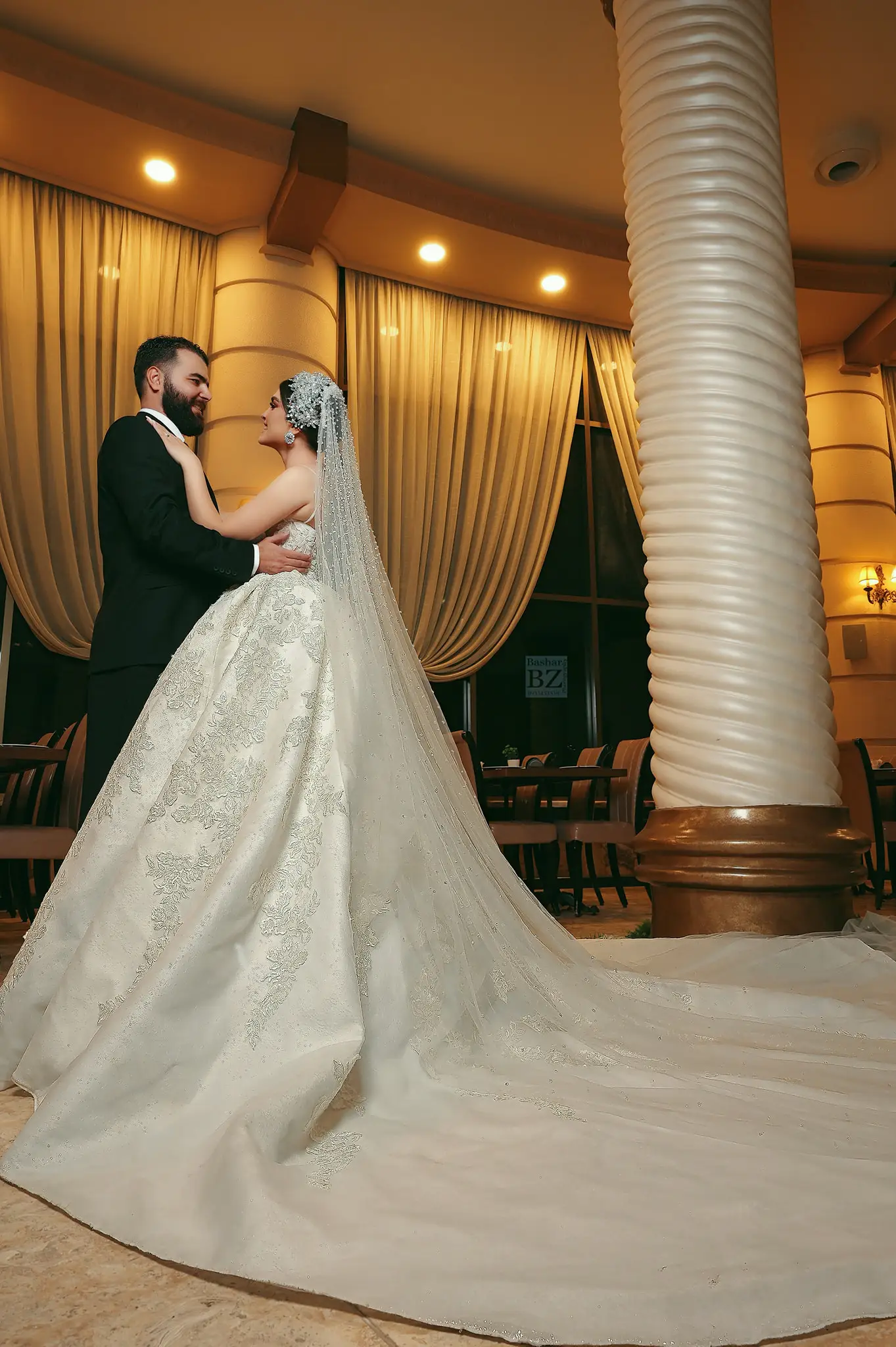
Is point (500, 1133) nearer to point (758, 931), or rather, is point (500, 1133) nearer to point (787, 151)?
point (758, 931)

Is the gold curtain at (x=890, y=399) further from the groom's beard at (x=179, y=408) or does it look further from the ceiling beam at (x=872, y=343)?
the groom's beard at (x=179, y=408)

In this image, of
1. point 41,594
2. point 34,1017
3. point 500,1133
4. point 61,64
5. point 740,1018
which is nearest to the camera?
point 500,1133

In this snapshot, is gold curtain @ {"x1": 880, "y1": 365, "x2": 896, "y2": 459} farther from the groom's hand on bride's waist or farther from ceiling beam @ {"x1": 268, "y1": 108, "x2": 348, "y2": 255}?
the groom's hand on bride's waist

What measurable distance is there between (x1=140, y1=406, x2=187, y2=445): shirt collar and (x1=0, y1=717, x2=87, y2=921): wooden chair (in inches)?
67.9

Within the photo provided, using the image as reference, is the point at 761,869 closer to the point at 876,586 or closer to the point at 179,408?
the point at 179,408

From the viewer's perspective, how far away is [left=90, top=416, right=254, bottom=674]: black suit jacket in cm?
222

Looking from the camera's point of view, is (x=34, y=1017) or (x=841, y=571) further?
(x=841, y=571)

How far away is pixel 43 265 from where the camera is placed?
5785 millimetres

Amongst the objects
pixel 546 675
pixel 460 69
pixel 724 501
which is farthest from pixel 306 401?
pixel 546 675

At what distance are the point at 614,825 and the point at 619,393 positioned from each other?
397 cm

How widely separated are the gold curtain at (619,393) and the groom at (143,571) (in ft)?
18.0

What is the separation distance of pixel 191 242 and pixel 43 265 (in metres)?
0.96

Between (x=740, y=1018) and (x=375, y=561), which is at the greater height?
(x=375, y=561)

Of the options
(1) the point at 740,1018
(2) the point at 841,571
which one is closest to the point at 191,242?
(2) the point at 841,571
